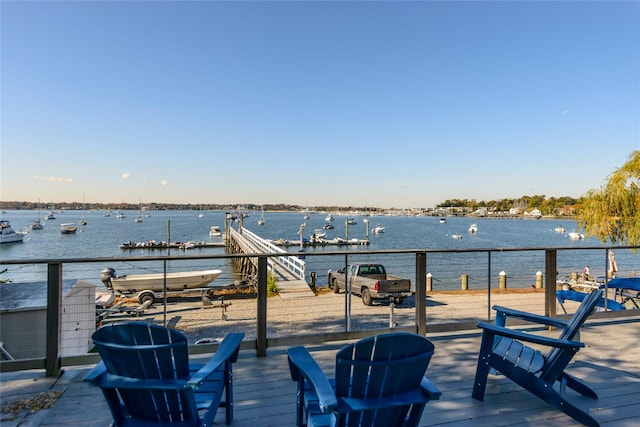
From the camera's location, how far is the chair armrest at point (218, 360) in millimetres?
1621

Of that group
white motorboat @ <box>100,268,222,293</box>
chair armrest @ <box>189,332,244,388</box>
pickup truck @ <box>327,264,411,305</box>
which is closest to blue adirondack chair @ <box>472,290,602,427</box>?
chair armrest @ <box>189,332,244,388</box>

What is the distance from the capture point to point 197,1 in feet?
31.2

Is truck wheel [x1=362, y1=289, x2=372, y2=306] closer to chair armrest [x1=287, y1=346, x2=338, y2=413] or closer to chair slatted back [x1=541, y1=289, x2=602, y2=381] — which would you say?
chair slatted back [x1=541, y1=289, x2=602, y2=381]

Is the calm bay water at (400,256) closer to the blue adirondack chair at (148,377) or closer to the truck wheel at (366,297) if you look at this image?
the truck wheel at (366,297)

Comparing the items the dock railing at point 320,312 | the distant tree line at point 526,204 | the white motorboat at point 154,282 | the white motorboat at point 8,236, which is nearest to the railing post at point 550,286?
the dock railing at point 320,312

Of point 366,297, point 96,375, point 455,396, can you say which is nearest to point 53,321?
point 96,375

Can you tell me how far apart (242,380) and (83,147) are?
97.4 feet

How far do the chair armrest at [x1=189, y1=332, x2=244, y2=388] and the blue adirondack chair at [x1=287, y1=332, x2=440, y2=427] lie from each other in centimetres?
49

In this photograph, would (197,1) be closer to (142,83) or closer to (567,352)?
(142,83)

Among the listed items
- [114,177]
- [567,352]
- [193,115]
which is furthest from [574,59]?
[114,177]

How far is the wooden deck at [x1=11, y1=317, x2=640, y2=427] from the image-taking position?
2287 millimetres

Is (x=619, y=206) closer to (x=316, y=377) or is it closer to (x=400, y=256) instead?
(x=316, y=377)

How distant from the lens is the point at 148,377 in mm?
1703

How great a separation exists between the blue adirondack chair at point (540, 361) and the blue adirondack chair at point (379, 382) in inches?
42.3
